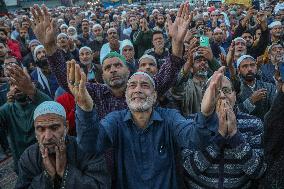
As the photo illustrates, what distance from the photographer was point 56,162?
2.64 meters

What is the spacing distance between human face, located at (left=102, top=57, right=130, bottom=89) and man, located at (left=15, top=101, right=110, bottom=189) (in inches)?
30.7

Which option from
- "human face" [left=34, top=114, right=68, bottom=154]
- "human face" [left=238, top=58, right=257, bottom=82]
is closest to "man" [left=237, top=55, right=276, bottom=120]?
"human face" [left=238, top=58, right=257, bottom=82]

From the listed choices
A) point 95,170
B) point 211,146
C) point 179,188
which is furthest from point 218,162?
point 95,170

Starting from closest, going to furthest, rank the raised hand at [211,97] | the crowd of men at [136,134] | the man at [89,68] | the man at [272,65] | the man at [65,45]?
the raised hand at [211,97]
the crowd of men at [136,134]
the man at [272,65]
the man at [89,68]
the man at [65,45]

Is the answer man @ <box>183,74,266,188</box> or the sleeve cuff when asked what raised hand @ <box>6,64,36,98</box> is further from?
the sleeve cuff

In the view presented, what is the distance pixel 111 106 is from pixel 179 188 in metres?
0.94

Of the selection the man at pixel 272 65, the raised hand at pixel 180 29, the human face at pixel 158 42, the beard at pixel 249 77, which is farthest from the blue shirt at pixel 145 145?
the human face at pixel 158 42

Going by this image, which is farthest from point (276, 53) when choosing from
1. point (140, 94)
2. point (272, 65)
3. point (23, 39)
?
point (23, 39)

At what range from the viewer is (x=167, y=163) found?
109 inches

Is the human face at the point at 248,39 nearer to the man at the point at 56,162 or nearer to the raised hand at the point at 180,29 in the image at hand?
the raised hand at the point at 180,29

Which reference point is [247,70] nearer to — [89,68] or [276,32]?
[89,68]

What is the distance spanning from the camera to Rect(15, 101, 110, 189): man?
264 centimetres

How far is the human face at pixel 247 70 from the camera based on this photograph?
4746 mm

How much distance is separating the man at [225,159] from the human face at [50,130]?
3.10 ft
